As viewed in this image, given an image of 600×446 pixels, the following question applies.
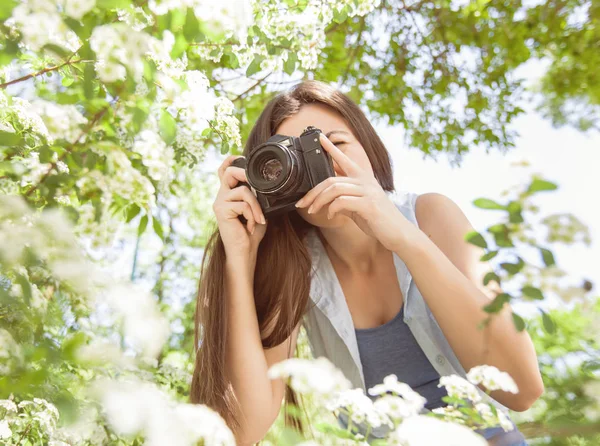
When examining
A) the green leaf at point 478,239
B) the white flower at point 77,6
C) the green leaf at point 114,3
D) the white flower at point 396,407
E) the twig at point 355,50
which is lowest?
the white flower at point 396,407

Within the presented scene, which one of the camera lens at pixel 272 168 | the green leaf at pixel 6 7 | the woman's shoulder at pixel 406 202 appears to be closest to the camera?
the green leaf at pixel 6 7

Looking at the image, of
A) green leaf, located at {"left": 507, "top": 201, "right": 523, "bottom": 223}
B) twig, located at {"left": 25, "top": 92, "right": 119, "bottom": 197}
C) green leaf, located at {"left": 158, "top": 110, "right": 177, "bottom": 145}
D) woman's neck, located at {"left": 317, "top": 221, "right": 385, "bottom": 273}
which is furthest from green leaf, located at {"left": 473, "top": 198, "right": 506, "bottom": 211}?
woman's neck, located at {"left": 317, "top": 221, "right": 385, "bottom": 273}

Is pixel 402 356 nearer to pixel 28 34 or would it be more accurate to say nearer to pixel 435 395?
pixel 435 395

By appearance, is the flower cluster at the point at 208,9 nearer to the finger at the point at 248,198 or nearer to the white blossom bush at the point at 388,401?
the white blossom bush at the point at 388,401

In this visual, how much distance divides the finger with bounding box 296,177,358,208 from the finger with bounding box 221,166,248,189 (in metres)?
0.20

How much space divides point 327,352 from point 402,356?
21 cm

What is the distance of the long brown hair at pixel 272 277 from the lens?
1166 millimetres

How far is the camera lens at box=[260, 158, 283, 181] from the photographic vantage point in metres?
1.18

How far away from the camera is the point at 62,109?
69 centimetres

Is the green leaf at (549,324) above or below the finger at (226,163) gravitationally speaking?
below

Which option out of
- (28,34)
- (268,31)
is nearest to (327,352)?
(268,31)

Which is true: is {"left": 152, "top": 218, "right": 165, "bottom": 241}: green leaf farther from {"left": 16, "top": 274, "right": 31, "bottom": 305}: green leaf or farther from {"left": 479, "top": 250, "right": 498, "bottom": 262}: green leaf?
{"left": 479, "top": 250, "right": 498, "bottom": 262}: green leaf

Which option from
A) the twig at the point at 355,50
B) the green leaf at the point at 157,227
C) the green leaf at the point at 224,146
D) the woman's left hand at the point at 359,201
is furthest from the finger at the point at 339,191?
the twig at the point at 355,50

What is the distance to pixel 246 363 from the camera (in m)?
1.19
